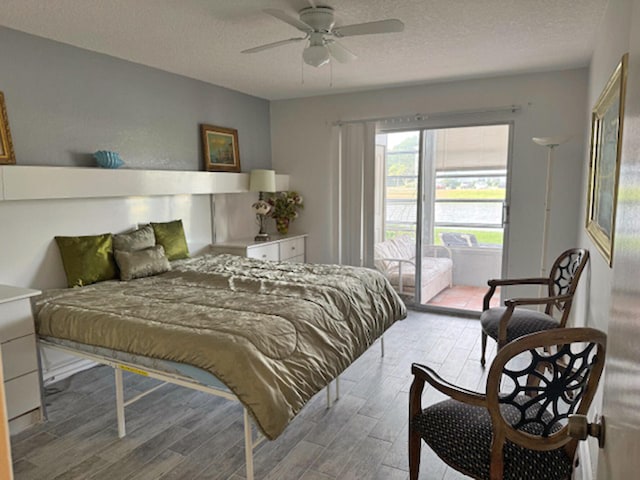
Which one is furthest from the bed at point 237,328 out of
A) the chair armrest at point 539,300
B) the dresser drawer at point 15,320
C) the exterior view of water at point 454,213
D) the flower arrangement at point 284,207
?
the flower arrangement at point 284,207

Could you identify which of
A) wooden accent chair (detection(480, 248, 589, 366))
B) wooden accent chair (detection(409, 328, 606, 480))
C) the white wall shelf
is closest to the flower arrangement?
the white wall shelf

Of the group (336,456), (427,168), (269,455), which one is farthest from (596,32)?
(269,455)

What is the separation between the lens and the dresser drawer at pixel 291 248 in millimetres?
5184

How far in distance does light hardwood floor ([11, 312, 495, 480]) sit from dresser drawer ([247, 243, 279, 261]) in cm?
177

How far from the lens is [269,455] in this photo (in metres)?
2.34

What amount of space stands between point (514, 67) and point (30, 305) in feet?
14.3

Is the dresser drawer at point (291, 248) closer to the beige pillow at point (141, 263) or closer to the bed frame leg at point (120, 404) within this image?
the beige pillow at point (141, 263)

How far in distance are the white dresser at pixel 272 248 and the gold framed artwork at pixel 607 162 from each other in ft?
10.1

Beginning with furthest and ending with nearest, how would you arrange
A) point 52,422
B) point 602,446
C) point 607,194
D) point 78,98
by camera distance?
point 78,98 → point 52,422 → point 607,194 → point 602,446

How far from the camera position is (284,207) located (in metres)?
5.45

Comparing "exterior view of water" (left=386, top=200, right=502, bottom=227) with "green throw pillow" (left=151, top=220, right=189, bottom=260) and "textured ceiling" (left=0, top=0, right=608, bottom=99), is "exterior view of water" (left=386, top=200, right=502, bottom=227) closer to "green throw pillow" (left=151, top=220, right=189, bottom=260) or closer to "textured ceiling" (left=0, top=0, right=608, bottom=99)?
"textured ceiling" (left=0, top=0, right=608, bottom=99)

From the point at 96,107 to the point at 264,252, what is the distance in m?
2.15

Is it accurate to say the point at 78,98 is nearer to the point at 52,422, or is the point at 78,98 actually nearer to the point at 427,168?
the point at 52,422

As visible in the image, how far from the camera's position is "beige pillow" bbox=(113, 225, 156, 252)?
3586 mm
